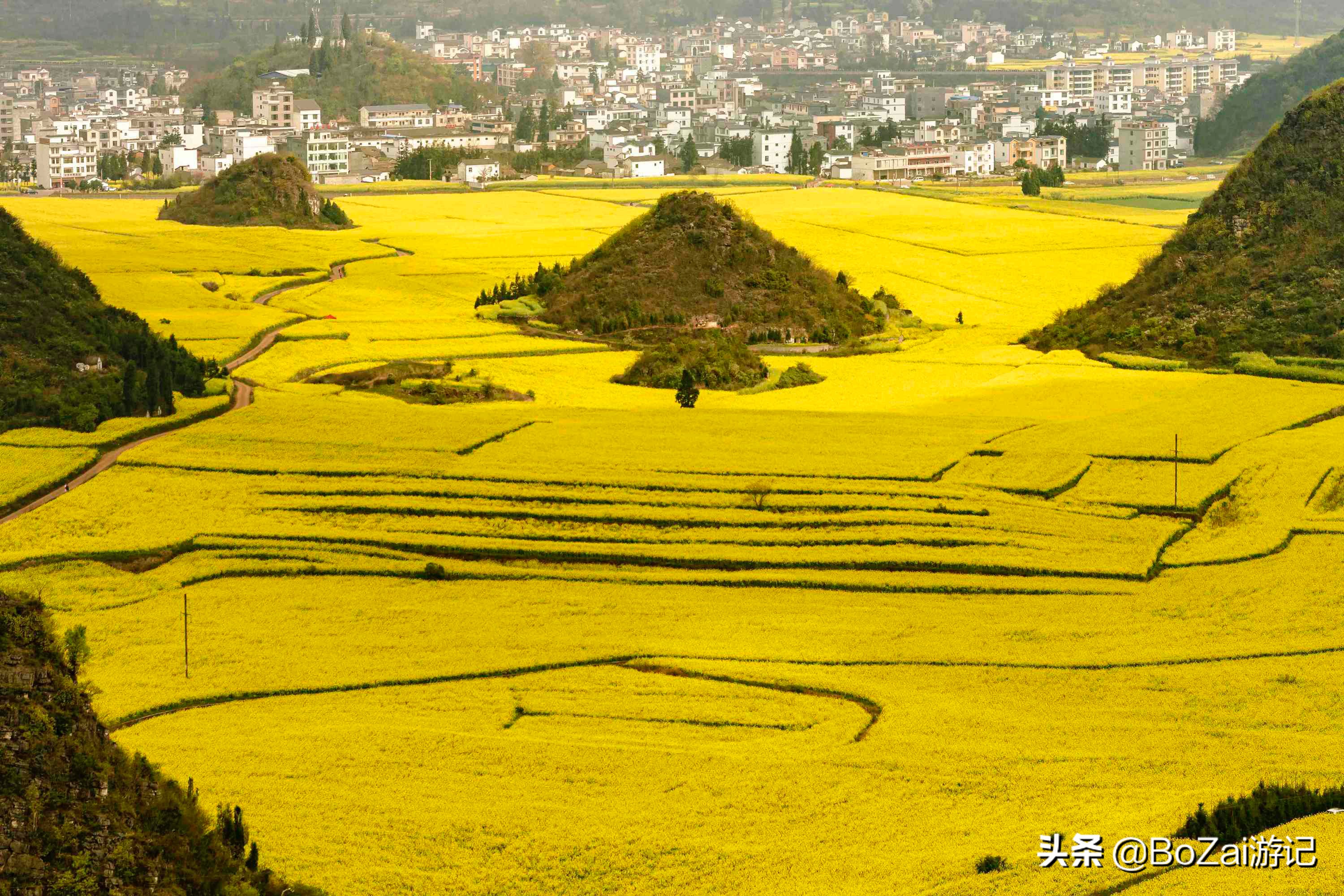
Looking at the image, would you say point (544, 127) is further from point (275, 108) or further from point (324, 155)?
point (324, 155)

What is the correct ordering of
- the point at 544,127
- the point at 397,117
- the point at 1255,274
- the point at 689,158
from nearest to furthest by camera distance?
the point at 1255,274, the point at 689,158, the point at 544,127, the point at 397,117

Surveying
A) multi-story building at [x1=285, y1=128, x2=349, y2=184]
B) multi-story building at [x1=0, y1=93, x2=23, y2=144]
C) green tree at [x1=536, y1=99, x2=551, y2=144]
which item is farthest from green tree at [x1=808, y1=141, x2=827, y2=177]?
multi-story building at [x1=0, y1=93, x2=23, y2=144]

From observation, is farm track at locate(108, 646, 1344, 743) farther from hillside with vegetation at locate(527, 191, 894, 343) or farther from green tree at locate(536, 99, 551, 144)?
green tree at locate(536, 99, 551, 144)

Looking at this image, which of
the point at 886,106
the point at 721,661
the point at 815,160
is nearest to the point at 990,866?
the point at 721,661

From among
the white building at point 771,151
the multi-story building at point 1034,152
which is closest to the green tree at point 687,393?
the multi-story building at point 1034,152

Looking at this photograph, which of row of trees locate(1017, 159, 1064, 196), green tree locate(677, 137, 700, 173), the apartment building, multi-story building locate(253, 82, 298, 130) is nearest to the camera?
row of trees locate(1017, 159, 1064, 196)

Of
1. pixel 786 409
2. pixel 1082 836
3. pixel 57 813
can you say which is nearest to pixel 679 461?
pixel 786 409
